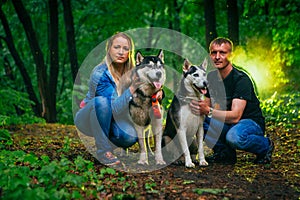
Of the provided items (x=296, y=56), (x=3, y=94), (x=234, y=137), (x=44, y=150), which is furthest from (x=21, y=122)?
(x=296, y=56)

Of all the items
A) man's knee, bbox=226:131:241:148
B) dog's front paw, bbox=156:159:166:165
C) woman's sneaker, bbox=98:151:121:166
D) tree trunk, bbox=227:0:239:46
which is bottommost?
dog's front paw, bbox=156:159:166:165

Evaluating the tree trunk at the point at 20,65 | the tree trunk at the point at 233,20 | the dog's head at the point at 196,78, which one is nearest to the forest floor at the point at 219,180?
the dog's head at the point at 196,78

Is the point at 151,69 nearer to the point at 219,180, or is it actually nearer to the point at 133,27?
the point at 219,180

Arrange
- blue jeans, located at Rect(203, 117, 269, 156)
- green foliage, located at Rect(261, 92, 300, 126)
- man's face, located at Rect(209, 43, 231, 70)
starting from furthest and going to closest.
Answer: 1. green foliage, located at Rect(261, 92, 300, 126)
2. man's face, located at Rect(209, 43, 231, 70)
3. blue jeans, located at Rect(203, 117, 269, 156)

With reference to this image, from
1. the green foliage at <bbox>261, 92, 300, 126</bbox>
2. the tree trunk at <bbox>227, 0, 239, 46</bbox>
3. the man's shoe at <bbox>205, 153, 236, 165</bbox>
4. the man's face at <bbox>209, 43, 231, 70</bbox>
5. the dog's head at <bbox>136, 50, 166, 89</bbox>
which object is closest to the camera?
the dog's head at <bbox>136, 50, 166, 89</bbox>

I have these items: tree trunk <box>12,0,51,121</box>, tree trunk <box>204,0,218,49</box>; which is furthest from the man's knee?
tree trunk <box>12,0,51,121</box>

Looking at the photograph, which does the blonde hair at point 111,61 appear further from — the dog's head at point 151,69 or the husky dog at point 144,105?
the dog's head at point 151,69

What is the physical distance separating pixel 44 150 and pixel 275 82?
27.4ft

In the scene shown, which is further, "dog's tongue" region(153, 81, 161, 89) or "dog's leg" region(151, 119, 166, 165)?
"dog's leg" region(151, 119, 166, 165)

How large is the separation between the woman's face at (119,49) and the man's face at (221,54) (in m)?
1.19

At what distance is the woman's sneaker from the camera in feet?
16.1

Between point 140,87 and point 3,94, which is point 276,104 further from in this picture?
point 3,94

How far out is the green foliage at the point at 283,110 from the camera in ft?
25.8

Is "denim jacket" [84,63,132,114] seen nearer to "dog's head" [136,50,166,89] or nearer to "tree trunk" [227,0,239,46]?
"dog's head" [136,50,166,89]
